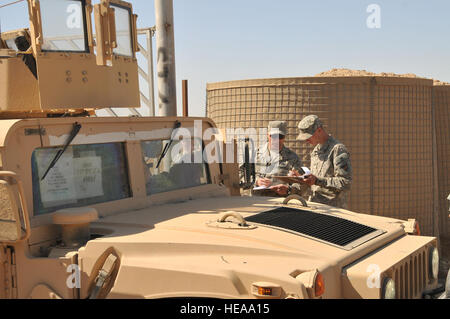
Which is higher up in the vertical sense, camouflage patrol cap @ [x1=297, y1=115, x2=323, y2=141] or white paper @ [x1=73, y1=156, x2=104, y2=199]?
camouflage patrol cap @ [x1=297, y1=115, x2=323, y2=141]

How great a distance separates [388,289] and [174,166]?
1.98 metres

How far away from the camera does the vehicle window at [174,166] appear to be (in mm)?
4070

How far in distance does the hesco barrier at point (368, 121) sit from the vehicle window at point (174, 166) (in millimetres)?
3703

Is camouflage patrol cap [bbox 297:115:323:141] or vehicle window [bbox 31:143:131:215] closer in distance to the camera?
vehicle window [bbox 31:143:131:215]

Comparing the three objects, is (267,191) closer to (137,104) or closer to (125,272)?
(137,104)

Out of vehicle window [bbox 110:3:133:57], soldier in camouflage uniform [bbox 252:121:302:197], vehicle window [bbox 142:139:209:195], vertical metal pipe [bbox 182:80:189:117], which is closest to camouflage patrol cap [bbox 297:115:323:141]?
soldier in camouflage uniform [bbox 252:121:302:197]

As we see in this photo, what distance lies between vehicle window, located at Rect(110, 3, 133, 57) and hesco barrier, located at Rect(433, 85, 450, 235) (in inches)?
239

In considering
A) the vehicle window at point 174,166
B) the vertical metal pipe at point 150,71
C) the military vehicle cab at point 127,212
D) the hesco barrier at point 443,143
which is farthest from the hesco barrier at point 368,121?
the vehicle window at point 174,166

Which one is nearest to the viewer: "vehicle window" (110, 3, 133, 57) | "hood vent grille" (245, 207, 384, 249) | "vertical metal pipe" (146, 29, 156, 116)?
"hood vent grille" (245, 207, 384, 249)

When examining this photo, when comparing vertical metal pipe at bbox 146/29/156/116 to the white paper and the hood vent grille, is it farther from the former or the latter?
the hood vent grille

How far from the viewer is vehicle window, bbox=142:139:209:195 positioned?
4.07m

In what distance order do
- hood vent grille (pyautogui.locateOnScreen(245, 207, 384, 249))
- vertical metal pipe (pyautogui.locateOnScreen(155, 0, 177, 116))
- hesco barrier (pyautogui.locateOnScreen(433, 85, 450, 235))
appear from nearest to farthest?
hood vent grille (pyautogui.locateOnScreen(245, 207, 384, 249))
vertical metal pipe (pyautogui.locateOnScreen(155, 0, 177, 116))
hesco barrier (pyautogui.locateOnScreen(433, 85, 450, 235))

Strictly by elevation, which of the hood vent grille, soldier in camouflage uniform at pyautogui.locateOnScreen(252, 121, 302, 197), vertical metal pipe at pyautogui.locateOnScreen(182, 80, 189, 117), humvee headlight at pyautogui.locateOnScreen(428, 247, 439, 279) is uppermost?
vertical metal pipe at pyautogui.locateOnScreen(182, 80, 189, 117)

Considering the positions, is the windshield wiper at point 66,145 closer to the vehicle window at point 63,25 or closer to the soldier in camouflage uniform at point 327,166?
the vehicle window at point 63,25
